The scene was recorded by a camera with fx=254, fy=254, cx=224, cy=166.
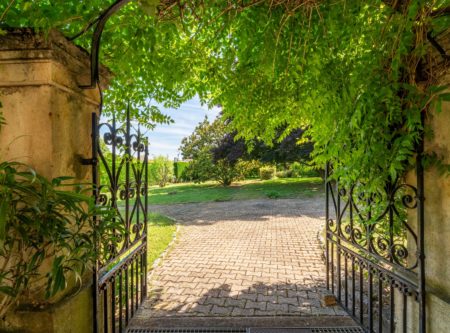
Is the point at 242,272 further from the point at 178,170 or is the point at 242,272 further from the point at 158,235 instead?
the point at 178,170

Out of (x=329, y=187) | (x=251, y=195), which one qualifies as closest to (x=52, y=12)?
(x=329, y=187)

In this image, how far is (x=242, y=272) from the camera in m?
4.44

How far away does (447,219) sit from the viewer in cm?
178

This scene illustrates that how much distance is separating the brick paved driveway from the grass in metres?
0.27

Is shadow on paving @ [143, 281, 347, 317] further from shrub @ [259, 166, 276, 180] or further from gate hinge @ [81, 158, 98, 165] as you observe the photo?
shrub @ [259, 166, 276, 180]

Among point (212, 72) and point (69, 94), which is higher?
point (212, 72)

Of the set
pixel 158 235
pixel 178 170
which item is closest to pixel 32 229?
pixel 158 235

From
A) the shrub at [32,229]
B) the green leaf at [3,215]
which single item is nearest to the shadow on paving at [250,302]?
the shrub at [32,229]

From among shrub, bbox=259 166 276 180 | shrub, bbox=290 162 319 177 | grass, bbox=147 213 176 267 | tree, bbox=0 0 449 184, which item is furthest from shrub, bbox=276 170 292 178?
tree, bbox=0 0 449 184

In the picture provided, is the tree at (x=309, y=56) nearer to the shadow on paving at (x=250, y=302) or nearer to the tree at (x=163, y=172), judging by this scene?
the shadow on paving at (x=250, y=302)

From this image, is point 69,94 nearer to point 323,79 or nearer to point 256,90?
point 256,90

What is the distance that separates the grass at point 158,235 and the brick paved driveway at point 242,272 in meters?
0.27

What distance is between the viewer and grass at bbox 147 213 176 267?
18.3ft

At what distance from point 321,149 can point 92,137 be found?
2170 millimetres
